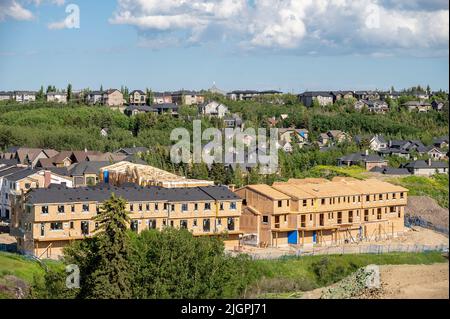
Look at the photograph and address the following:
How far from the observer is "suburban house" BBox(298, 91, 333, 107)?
46.8 metres

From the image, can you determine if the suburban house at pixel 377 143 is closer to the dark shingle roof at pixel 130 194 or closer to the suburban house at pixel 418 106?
the suburban house at pixel 418 106

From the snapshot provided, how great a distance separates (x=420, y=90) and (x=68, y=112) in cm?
2256

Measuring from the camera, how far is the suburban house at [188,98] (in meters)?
45.7

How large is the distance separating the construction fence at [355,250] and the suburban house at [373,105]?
24.4m

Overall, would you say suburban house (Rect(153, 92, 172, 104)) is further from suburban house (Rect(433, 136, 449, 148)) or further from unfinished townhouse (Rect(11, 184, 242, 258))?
unfinished townhouse (Rect(11, 184, 242, 258))

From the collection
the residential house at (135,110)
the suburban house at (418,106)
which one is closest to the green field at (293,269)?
the residential house at (135,110)

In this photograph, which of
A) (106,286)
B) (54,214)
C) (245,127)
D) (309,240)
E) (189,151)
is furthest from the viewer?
(245,127)

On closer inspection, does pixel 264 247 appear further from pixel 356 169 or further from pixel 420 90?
pixel 420 90

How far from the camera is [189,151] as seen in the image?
28.7 m

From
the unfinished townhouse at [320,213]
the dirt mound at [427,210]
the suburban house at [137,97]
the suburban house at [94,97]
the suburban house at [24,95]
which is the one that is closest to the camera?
the unfinished townhouse at [320,213]

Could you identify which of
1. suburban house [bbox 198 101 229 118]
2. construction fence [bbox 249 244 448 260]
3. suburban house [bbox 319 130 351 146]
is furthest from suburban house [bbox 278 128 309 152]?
construction fence [bbox 249 244 448 260]

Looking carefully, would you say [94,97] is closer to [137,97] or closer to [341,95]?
[137,97]

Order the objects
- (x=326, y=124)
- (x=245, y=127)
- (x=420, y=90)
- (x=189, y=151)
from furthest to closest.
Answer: (x=420, y=90)
(x=326, y=124)
(x=245, y=127)
(x=189, y=151)

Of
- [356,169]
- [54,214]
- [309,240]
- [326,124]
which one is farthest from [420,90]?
[54,214]
